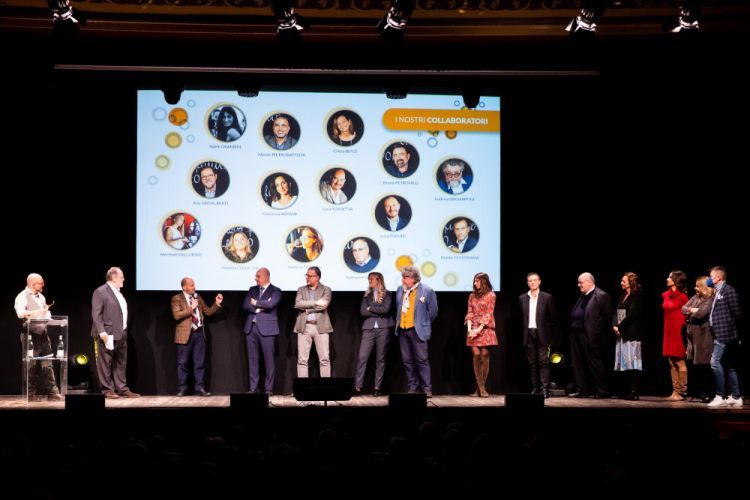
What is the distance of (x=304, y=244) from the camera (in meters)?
11.1

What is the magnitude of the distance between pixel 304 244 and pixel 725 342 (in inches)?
196

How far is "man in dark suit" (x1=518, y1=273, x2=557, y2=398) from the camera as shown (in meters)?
10.7

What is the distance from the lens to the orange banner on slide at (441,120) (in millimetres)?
11188

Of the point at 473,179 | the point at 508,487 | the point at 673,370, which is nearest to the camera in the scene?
the point at 508,487

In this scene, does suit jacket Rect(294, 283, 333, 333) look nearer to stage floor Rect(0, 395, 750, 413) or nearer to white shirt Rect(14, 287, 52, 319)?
stage floor Rect(0, 395, 750, 413)

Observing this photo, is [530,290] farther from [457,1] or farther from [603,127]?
[457,1]

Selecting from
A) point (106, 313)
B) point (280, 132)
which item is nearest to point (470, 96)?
point (280, 132)

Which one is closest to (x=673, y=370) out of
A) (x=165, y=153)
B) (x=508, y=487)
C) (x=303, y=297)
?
(x=303, y=297)

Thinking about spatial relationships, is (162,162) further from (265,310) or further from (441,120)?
(441,120)

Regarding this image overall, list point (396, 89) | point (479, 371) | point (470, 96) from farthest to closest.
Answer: point (479, 371) → point (470, 96) → point (396, 89)

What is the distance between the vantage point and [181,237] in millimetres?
10891

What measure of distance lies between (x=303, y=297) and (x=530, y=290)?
2.77 metres

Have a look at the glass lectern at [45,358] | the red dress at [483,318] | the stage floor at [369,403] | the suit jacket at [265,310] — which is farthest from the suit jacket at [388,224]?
the glass lectern at [45,358]

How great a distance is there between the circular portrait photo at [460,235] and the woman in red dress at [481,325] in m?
0.57
